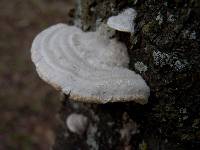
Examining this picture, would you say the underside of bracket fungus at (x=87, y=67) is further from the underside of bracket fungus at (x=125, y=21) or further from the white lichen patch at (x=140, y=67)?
the underside of bracket fungus at (x=125, y=21)

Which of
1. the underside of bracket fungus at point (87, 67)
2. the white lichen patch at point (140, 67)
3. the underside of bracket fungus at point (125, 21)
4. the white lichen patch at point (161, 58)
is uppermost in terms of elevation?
the underside of bracket fungus at point (125, 21)

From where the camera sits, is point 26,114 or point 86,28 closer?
point 86,28

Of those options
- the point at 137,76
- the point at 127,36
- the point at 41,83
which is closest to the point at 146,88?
the point at 137,76

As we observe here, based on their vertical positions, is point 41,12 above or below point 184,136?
below

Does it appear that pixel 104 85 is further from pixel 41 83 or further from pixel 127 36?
pixel 41 83

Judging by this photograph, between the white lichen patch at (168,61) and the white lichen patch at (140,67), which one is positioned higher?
the white lichen patch at (168,61)

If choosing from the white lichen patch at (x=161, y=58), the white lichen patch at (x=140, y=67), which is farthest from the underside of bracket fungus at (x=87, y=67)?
the white lichen patch at (x=161, y=58)

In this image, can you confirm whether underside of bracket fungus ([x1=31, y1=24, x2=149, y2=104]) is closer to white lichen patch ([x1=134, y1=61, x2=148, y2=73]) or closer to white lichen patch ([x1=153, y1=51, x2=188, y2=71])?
white lichen patch ([x1=134, y1=61, x2=148, y2=73])

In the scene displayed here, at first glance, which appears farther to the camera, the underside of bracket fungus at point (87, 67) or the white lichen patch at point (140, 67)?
the white lichen patch at point (140, 67)
